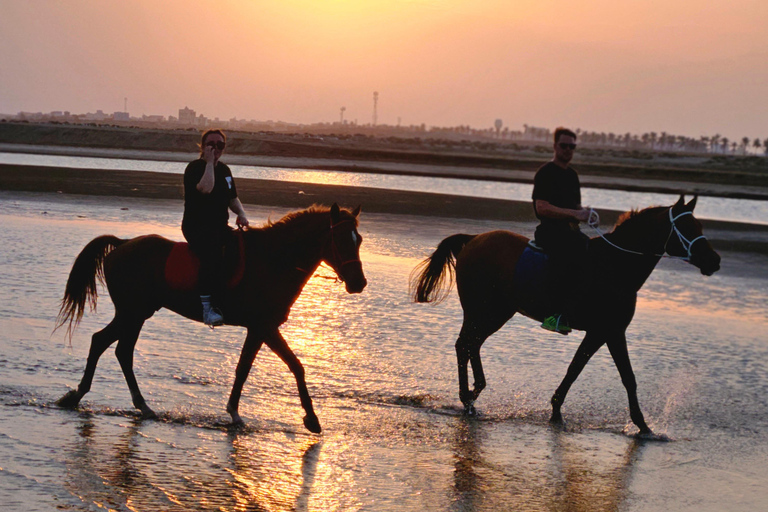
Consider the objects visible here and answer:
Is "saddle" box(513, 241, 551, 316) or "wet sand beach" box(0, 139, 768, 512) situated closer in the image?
"wet sand beach" box(0, 139, 768, 512)

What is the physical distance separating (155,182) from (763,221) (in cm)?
2537

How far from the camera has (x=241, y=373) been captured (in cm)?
723

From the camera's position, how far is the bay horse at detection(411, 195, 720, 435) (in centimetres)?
785

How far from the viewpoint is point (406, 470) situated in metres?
6.45

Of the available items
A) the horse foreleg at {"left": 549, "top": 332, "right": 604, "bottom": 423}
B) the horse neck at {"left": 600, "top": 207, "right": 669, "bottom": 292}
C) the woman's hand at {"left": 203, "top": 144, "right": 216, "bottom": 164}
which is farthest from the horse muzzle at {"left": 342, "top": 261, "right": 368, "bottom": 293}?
the horse neck at {"left": 600, "top": 207, "right": 669, "bottom": 292}

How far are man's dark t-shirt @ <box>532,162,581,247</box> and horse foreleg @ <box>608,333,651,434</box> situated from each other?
1.16 m

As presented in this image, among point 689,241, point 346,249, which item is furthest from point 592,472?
point 346,249

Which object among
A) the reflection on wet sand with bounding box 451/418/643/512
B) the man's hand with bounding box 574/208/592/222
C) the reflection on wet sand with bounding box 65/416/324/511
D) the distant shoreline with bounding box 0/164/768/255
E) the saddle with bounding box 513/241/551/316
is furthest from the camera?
the distant shoreline with bounding box 0/164/768/255

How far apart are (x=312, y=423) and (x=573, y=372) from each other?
2707 millimetres

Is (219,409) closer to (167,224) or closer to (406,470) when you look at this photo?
(406,470)

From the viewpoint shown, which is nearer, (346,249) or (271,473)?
(271,473)

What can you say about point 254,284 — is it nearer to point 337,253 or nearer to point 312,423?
point 337,253

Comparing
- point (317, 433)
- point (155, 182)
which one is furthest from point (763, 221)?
point (317, 433)

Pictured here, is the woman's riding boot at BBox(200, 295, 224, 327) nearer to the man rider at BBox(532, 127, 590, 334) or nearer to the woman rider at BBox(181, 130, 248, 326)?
the woman rider at BBox(181, 130, 248, 326)
